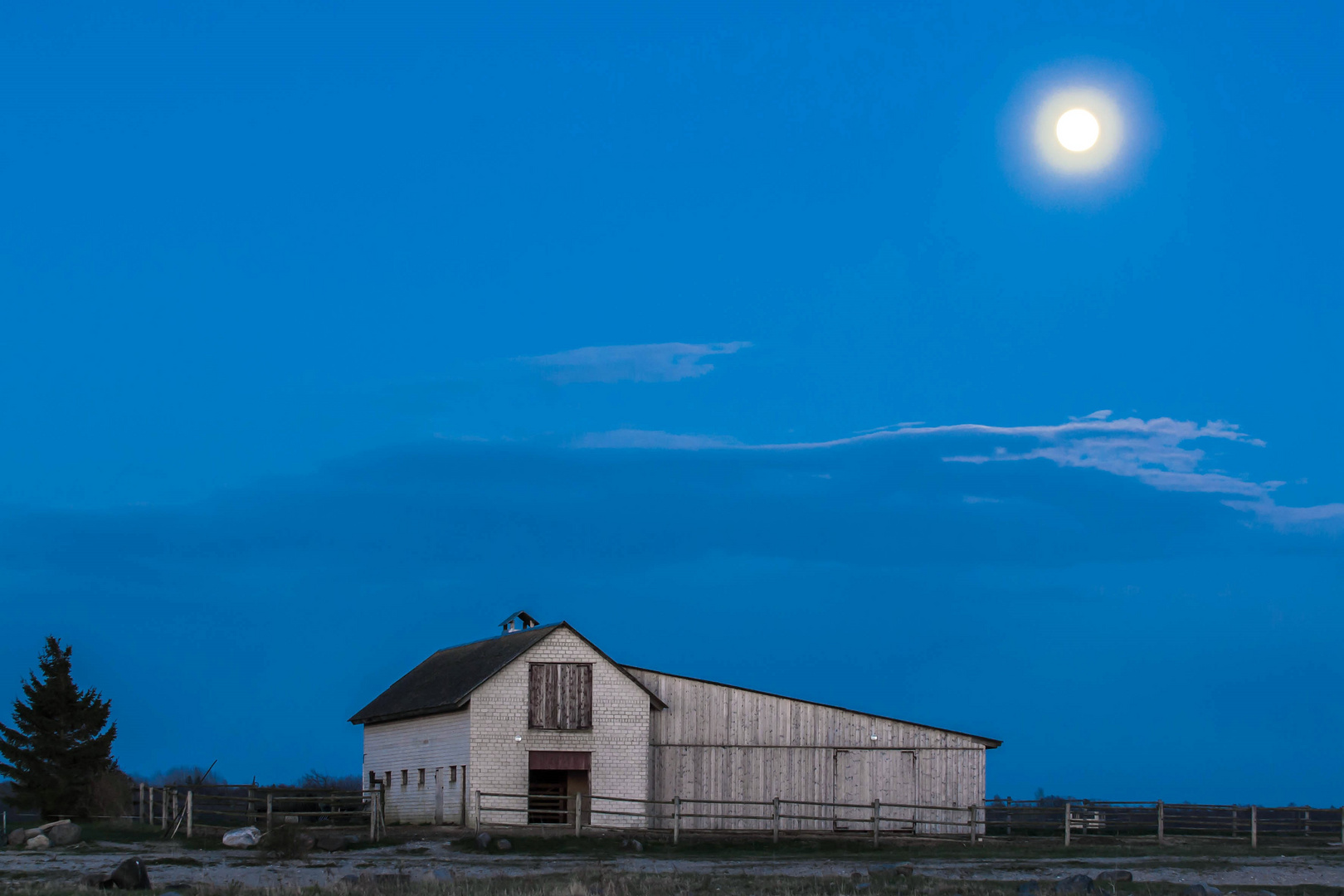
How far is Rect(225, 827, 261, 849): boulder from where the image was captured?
114 ft

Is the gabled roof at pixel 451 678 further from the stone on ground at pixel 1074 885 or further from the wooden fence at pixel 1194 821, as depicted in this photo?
the stone on ground at pixel 1074 885

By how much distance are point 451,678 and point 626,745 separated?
22.5 ft

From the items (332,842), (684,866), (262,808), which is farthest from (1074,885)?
(262,808)

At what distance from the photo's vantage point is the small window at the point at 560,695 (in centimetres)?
4275

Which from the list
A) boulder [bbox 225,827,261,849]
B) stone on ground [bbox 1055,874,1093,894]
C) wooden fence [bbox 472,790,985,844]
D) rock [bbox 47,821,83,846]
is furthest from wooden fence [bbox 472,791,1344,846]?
stone on ground [bbox 1055,874,1093,894]

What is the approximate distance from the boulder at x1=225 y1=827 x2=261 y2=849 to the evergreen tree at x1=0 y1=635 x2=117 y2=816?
1032 inches

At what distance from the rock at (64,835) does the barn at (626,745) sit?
10.7 m

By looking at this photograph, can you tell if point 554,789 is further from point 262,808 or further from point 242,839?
point 242,839

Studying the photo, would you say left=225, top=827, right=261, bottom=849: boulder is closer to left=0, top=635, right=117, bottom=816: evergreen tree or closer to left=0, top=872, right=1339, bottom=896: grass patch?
left=0, top=872, right=1339, bottom=896: grass patch

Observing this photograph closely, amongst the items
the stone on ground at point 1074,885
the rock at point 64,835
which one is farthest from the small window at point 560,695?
the stone on ground at point 1074,885

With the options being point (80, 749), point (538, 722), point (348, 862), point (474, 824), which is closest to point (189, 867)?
point (348, 862)

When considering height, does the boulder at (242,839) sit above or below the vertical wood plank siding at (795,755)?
below

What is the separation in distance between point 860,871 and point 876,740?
16.6 metres

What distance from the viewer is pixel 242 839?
115 feet
